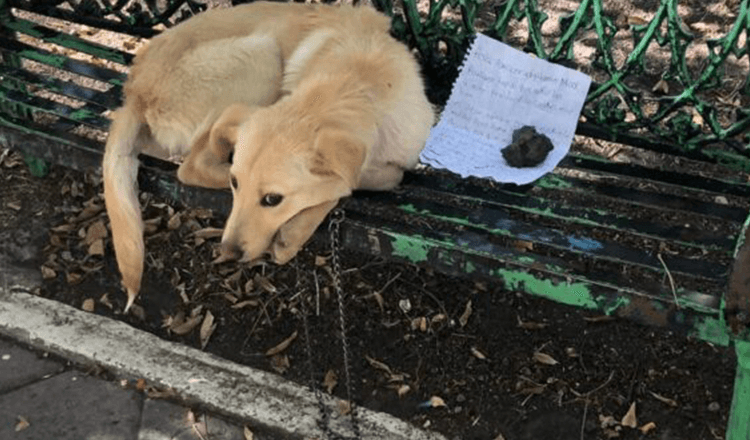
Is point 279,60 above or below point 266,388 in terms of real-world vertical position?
above

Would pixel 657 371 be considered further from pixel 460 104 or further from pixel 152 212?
pixel 152 212

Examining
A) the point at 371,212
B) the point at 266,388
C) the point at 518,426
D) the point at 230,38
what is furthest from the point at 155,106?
the point at 518,426

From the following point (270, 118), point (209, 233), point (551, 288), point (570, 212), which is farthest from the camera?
point (209, 233)

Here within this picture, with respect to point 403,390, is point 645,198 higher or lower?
higher

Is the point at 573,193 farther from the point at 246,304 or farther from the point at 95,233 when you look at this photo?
the point at 95,233

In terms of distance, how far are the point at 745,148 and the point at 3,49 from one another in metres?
2.91

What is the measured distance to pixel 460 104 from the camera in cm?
343

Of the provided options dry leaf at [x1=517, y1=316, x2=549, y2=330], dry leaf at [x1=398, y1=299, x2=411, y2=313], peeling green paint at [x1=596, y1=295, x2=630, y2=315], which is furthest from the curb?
peeling green paint at [x1=596, y1=295, x2=630, y2=315]

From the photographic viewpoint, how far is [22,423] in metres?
3.30

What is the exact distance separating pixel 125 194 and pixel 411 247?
93cm

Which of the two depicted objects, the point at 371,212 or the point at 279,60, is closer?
the point at 371,212

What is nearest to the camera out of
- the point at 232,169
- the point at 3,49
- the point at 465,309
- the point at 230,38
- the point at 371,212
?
the point at 232,169

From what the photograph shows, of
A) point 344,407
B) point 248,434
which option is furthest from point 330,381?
point 248,434

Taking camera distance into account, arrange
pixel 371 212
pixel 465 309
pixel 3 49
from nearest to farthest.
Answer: pixel 371 212 < pixel 465 309 < pixel 3 49
